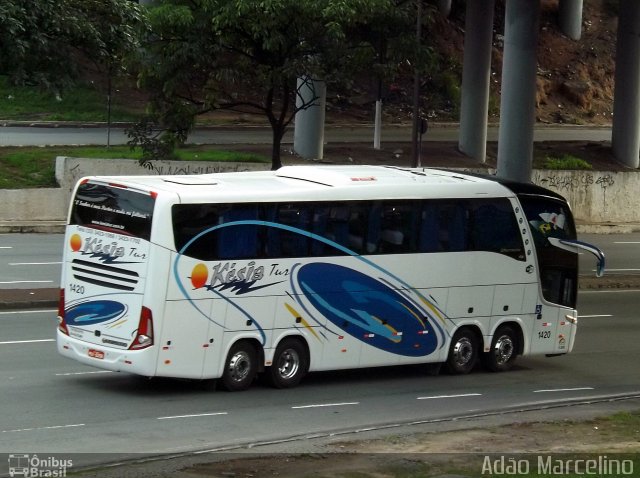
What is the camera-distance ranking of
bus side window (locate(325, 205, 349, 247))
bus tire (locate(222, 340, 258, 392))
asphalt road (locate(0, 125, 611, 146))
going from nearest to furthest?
bus tire (locate(222, 340, 258, 392)), bus side window (locate(325, 205, 349, 247)), asphalt road (locate(0, 125, 611, 146))

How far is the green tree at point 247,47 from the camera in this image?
26438 millimetres

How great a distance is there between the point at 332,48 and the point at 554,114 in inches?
1467

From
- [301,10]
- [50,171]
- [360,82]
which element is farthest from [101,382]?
[360,82]

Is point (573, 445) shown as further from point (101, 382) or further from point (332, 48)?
point (332, 48)

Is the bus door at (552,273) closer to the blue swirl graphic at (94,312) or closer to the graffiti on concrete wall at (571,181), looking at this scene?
the blue swirl graphic at (94,312)

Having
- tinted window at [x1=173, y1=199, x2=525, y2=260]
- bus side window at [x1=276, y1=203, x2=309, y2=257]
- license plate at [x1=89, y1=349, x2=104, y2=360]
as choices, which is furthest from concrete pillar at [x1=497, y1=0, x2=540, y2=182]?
license plate at [x1=89, y1=349, x2=104, y2=360]

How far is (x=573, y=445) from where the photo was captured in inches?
563

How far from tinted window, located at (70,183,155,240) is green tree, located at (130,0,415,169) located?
9493 millimetres

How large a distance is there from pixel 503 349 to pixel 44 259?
1306 centimetres

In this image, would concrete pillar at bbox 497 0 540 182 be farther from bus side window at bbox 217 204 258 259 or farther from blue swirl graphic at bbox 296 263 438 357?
bus side window at bbox 217 204 258 259

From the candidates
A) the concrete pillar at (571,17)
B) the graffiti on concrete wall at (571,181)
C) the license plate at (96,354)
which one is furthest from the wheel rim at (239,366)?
the concrete pillar at (571,17)

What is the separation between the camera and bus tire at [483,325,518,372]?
20.6 metres

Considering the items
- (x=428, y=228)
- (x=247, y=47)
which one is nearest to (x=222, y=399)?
(x=428, y=228)

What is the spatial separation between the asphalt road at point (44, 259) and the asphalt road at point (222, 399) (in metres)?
3.70
